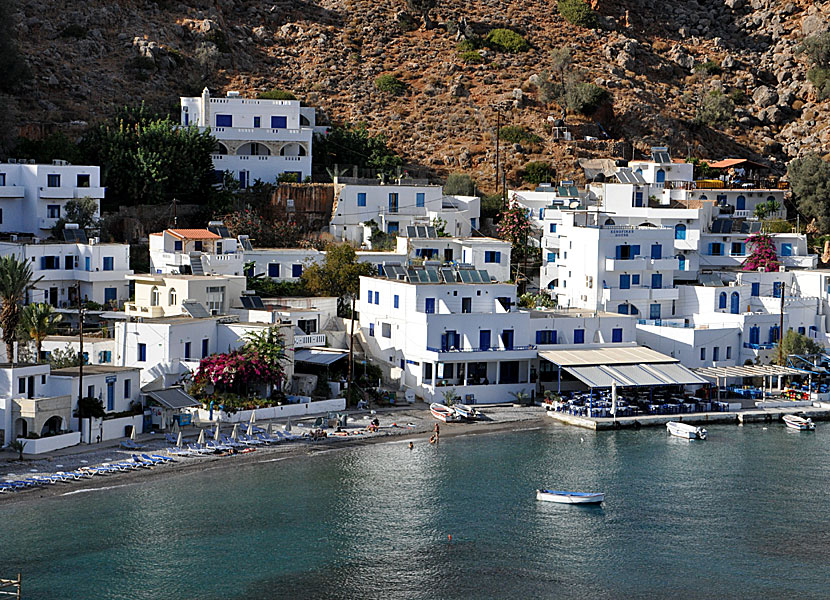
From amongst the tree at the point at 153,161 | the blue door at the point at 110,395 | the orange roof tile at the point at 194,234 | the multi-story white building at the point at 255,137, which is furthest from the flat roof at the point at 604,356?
the tree at the point at 153,161

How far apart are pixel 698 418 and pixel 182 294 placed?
27.6m

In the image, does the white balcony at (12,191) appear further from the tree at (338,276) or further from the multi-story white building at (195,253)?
the tree at (338,276)

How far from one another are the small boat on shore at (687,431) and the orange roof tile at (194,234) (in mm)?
28920

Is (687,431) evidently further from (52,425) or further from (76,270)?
(76,270)

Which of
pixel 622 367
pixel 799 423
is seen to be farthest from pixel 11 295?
pixel 799 423

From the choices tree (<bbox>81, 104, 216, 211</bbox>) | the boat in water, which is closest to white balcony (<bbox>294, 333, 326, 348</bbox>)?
the boat in water

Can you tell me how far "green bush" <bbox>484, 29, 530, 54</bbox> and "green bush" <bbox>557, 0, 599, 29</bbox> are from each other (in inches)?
264

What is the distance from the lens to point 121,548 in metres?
48.0

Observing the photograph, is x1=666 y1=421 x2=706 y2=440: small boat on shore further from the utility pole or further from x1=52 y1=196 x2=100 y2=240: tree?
x1=52 y1=196 x2=100 y2=240: tree

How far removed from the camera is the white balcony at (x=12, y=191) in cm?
8475

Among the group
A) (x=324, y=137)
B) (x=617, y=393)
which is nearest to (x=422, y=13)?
(x=324, y=137)

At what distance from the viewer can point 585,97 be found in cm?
11381

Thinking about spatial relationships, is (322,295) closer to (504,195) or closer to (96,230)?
(96,230)

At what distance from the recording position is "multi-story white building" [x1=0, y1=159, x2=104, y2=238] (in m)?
85.2
